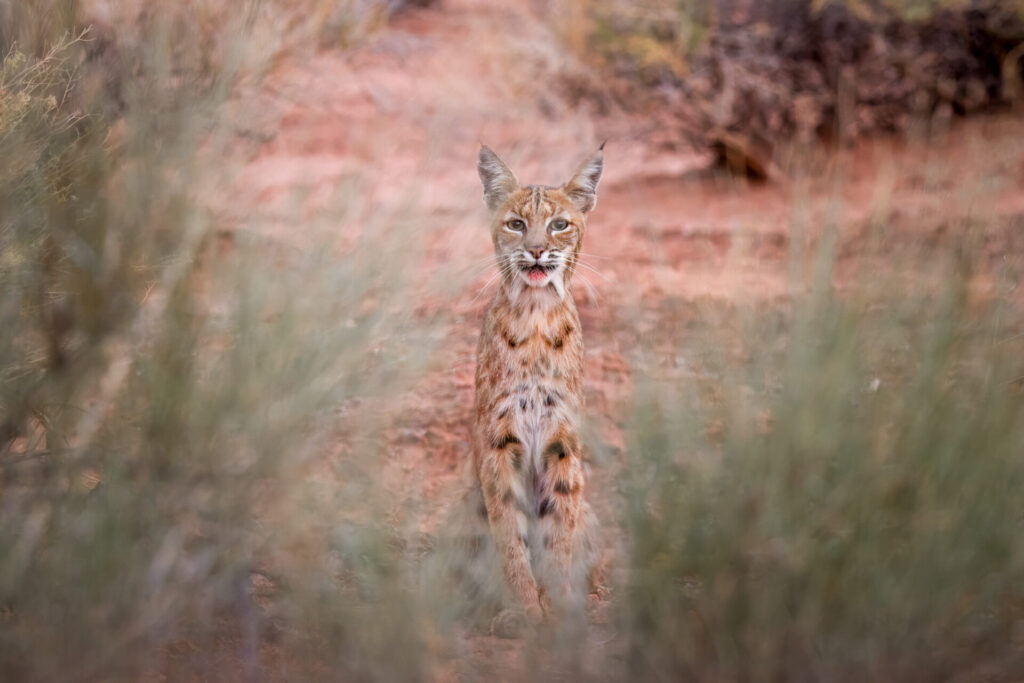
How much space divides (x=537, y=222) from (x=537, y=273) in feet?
0.70

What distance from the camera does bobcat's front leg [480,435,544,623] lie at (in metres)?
4.64

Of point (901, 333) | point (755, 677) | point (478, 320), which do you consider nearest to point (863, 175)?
point (478, 320)

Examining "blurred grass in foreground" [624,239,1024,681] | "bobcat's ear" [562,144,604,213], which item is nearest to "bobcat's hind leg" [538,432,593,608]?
"bobcat's ear" [562,144,604,213]

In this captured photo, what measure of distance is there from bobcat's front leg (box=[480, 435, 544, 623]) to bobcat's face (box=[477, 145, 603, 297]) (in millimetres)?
691

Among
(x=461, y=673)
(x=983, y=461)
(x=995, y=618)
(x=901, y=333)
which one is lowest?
(x=461, y=673)

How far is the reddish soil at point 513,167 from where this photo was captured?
647 centimetres

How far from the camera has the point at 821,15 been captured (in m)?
10.4

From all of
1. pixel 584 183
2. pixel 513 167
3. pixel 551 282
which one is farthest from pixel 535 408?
pixel 513 167

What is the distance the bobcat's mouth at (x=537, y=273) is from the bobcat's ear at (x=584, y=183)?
39 centimetres

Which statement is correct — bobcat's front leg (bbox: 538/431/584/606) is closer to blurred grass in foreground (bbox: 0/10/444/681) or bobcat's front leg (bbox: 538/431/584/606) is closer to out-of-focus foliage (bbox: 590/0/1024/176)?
blurred grass in foreground (bbox: 0/10/444/681)

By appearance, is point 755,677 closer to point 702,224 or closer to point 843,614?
point 843,614

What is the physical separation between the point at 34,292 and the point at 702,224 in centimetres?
620

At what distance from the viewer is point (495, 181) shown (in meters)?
4.88

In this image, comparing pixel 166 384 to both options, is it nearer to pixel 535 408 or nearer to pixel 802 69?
pixel 535 408
